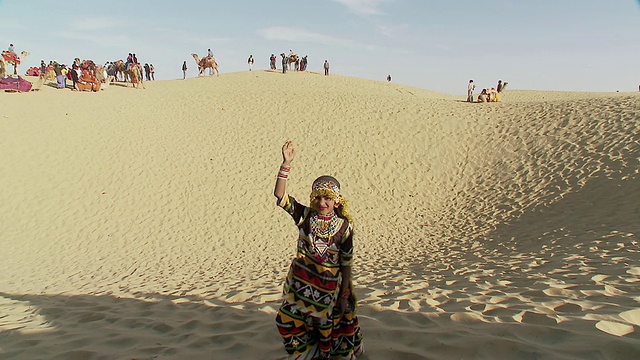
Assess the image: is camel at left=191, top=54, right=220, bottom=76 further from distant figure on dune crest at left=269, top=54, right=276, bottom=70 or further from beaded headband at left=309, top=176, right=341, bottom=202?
beaded headband at left=309, top=176, right=341, bottom=202

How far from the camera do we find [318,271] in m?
2.65

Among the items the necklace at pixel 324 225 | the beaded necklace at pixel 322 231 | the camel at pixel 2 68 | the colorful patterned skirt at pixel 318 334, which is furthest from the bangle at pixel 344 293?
the camel at pixel 2 68

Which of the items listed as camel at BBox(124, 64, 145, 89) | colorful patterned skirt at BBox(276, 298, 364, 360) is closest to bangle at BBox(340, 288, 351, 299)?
colorful patterned skirt at BBox(276, 298, 364, 360)

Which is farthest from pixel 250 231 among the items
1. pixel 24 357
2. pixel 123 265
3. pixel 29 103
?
pixel 29 103

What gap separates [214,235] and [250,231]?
85cm

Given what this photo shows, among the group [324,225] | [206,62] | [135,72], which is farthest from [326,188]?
[206,62]

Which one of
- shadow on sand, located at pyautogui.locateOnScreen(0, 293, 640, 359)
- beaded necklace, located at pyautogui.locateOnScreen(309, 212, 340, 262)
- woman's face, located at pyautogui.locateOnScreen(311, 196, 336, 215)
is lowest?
shadow on sand, located at pyautogui.locateOnScreen(0, 293, 640, 359)

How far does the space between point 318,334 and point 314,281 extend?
49cm

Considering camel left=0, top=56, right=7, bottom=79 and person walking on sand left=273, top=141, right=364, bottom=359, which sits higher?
camel left=0, top=56, right=7, bottom=79

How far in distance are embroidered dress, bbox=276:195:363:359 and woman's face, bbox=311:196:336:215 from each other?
0.17ft

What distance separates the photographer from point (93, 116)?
14.9m

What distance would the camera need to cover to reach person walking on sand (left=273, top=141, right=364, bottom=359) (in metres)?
2.65

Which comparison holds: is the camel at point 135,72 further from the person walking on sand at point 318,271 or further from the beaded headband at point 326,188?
the beaded headband at point 326,188

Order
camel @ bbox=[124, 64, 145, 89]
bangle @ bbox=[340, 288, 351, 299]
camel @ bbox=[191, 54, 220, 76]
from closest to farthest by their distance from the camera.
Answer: bangle @ bbox=[340, 288, 351, 299] → camel @ bbox=[124, 64, 145, 89] → camel @ bbox=[191, 54, 220, 76]
